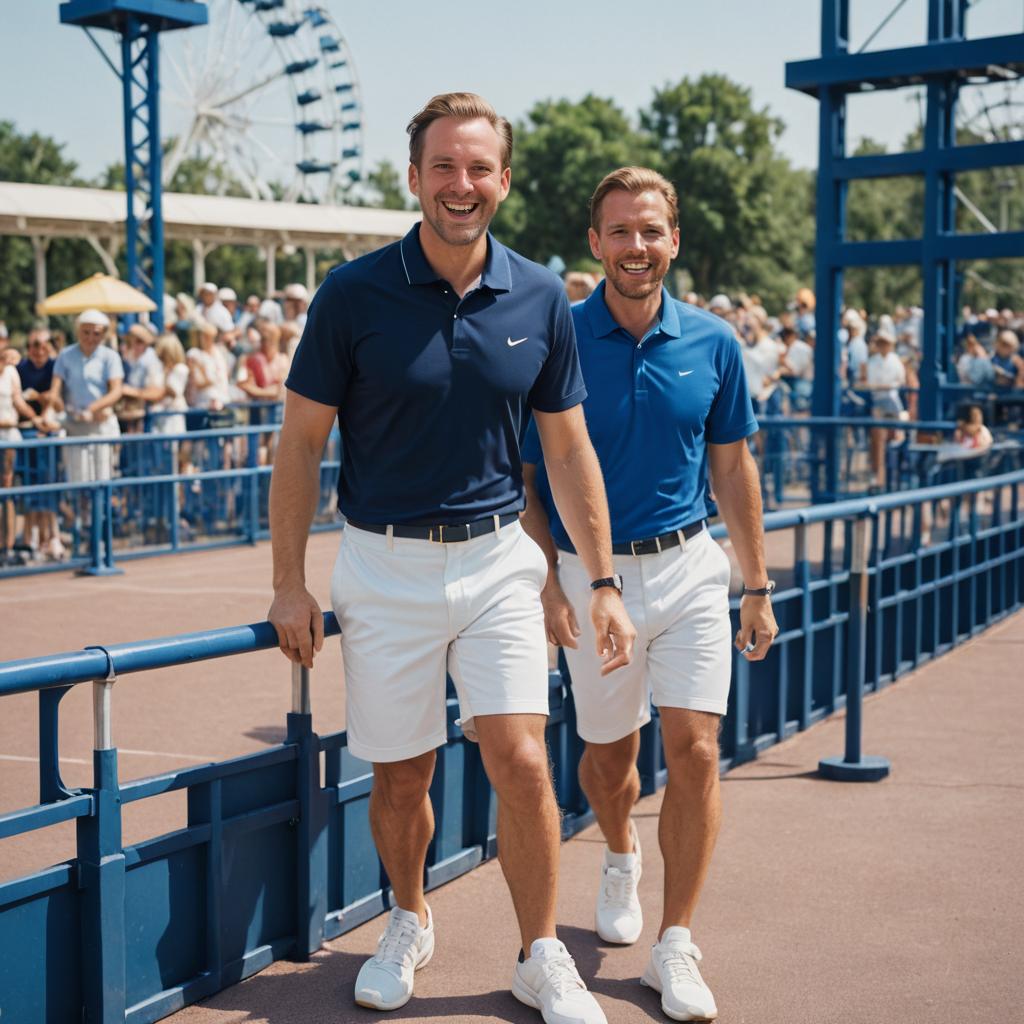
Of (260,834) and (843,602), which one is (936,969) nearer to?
(260,834)

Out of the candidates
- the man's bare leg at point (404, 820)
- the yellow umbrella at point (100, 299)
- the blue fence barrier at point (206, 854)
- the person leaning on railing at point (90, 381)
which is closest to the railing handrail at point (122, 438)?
the person leaning on railing at point (90, 381)

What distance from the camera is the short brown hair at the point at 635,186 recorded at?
3982mm

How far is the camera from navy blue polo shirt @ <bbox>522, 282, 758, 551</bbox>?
4.03 m

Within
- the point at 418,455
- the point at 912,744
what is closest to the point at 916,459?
the point at 912,744

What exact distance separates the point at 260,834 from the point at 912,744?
3.60 meters

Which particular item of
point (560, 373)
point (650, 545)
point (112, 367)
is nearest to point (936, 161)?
point (112, 367)

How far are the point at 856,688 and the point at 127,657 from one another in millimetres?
3387

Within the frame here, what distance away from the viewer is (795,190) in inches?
3051

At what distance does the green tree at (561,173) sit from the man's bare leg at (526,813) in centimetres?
7044

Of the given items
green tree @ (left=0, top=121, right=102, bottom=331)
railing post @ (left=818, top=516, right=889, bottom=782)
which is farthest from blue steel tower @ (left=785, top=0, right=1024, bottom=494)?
green tree @ (left=0, top=121, right=102, bottom=331)

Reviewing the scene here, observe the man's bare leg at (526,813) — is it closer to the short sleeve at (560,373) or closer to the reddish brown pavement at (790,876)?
the reddish brown pavement at (790,876)

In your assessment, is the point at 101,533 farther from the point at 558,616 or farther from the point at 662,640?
the point at 662,640

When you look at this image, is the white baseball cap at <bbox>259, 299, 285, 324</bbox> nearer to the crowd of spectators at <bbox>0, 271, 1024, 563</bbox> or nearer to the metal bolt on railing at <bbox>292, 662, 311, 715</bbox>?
the crowd of spectators at <bbox>0, 271, 1024, 563</bbox>

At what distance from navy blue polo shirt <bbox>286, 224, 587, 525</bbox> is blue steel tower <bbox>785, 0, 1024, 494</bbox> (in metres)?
10.2
